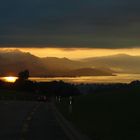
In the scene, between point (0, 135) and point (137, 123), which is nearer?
point (0, 135)

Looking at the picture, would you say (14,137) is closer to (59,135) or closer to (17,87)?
(59,135)

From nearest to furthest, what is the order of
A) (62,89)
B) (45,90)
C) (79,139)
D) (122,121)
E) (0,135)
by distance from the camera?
(79,139)
(0,135)
(122,121)
(62,89)
(45,90)

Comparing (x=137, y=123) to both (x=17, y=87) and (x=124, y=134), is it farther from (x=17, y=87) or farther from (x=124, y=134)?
(x=17, y=87)

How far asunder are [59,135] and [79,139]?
2400 mm

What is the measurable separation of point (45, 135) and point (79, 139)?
2646mm

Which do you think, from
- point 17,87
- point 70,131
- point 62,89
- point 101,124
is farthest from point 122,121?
point 17,87

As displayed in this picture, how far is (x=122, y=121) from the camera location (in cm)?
2616

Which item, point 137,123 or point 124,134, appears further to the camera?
point 137,123

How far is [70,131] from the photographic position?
23875 millimetres

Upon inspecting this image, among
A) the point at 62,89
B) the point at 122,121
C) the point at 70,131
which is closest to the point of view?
the point at 70,131

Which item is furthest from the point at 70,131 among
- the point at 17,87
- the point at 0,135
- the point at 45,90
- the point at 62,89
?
the point at 17,87

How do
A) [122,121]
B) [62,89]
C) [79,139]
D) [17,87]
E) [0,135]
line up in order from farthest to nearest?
[17,87] → [62,89] → [122,121] → [0,135] → [79,139]

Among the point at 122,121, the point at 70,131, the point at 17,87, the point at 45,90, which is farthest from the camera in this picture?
the point at 17,87

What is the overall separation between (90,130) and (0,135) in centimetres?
347
